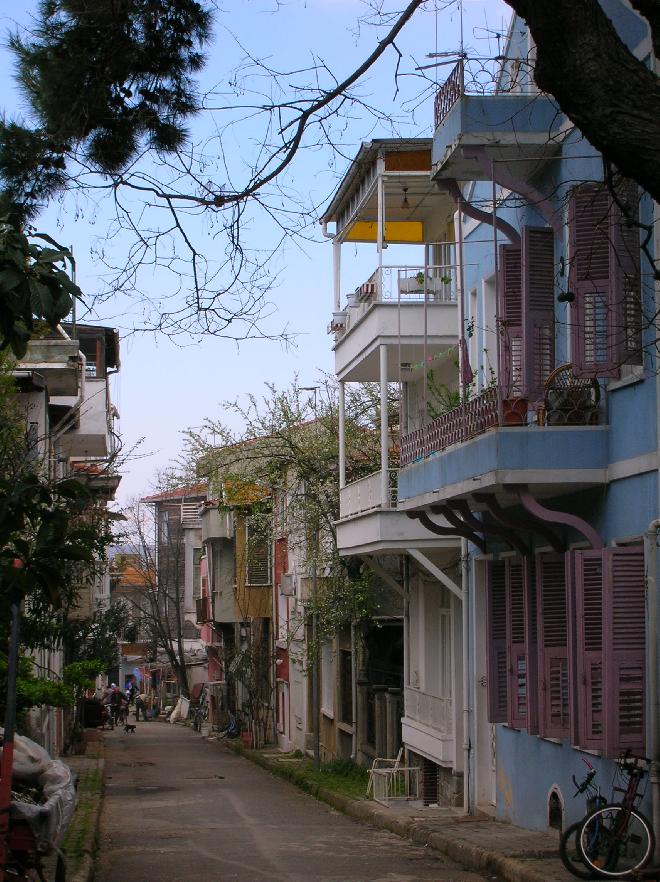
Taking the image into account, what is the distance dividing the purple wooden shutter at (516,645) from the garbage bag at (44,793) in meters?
5.12

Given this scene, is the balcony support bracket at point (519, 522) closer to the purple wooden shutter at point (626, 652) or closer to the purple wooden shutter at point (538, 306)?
the purple wooden shutter at point (538, 306)

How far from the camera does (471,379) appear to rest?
16.1 meters

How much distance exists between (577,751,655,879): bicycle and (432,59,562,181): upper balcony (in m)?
5.83

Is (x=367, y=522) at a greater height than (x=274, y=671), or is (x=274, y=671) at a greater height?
(x=367, y=522)

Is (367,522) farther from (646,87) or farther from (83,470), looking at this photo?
(646,87)

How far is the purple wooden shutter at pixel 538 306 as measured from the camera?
44.1 feet

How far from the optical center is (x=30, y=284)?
719cm

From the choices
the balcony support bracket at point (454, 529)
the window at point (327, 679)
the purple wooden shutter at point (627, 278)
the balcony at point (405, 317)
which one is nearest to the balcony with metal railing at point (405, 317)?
the balcony at point (405, 317)

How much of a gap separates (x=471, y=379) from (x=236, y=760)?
2338cm

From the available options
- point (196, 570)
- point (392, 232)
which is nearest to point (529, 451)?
point (392, 232)

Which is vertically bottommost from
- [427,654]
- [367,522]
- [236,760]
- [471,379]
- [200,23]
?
[236,760]

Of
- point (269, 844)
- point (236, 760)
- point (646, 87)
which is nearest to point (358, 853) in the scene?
point (269, 844)

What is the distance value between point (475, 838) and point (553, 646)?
255cm

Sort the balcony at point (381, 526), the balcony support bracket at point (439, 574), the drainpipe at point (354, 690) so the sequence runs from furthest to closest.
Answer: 1. the drainpipe at point (354, 690)
2. the balcony at point (381, 526)
3. the balcony support bracket at point (439, 574)
